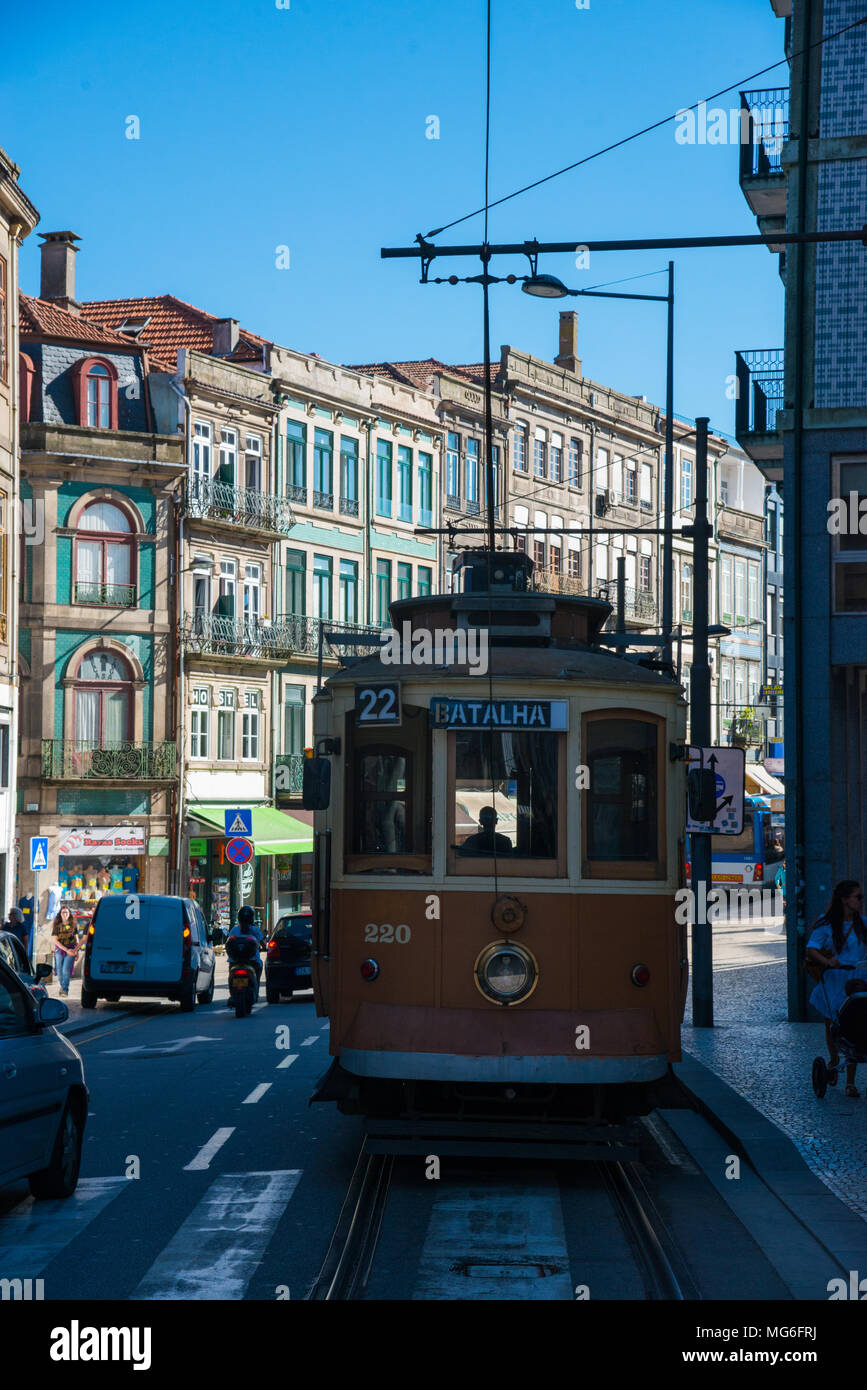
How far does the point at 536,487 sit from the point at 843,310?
4103 centimetres

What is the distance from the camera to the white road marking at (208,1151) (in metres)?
11.6

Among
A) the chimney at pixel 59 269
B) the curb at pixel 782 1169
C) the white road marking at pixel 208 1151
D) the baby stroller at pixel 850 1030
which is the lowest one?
the white road marking at pixel 208 1151

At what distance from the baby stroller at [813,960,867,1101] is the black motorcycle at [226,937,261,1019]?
47.0 feet

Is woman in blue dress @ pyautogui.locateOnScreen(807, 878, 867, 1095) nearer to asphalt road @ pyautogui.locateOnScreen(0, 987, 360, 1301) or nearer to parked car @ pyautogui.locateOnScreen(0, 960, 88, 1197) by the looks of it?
asphalt road @ pyautogui.locateOnScreen(0, 987, 360, 1301)

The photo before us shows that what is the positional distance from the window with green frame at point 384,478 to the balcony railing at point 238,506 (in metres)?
4.59

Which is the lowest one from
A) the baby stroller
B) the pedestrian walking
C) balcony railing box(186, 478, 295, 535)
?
the pedestrian walking

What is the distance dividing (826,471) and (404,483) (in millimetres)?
35081

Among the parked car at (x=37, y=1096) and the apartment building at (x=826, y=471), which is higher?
the apartment building at (x=826, y=471)

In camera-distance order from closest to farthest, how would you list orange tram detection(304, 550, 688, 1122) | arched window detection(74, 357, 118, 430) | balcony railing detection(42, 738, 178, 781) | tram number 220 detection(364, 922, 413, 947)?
orange tram detection(304, 550, 688, 1122), tram number 220 detection(364, 922, 413, 947), balcony railing detection(42, 738, 178, 781), arched window detection(74, 357, 118, 430)

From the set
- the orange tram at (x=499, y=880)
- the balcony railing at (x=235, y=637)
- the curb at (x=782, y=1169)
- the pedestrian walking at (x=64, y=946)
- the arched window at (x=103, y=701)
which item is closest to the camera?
the curb at (x=782, y=1169)

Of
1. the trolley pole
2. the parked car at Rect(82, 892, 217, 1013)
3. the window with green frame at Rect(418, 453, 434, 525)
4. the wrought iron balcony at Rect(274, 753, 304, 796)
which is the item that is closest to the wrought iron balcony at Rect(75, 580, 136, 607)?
the wrought iron balcony at Rect(274, 753, 304, 796)

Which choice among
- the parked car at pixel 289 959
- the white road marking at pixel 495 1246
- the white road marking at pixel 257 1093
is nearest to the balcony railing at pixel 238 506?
the parked car at pixel 289 959

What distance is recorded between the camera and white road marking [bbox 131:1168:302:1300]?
8.12 metres

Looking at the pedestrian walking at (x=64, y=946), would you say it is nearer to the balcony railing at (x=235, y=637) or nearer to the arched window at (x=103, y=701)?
the arched window at (x=103, y=701)
